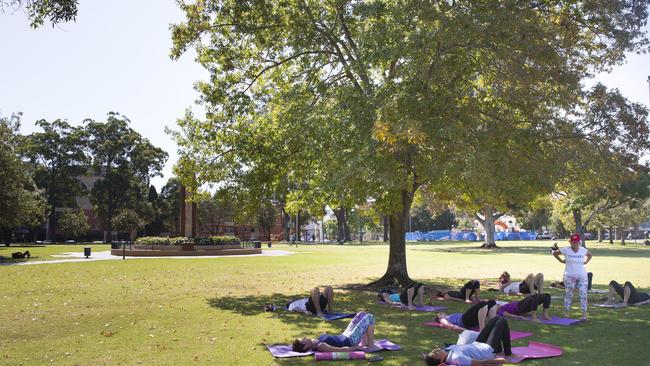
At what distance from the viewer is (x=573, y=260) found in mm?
11508

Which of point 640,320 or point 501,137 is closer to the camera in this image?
point 640,320

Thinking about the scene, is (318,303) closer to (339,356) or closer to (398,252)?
(339,356)

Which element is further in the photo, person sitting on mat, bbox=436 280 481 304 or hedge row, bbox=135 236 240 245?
hedge row, bbox=135 236 240 245

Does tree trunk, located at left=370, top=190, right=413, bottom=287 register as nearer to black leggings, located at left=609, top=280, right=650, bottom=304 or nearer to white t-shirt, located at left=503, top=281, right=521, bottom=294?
white t-shirt, located at left=503, top=281, right=521, bottom=294

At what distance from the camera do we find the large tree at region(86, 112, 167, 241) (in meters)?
72.9

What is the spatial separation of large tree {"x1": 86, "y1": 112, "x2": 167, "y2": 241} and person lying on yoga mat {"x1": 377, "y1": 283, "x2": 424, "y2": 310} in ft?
218

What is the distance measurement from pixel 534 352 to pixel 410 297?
5.17 m

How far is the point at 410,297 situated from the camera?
13.4 metres

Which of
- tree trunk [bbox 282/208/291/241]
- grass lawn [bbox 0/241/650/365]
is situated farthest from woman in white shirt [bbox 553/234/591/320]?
tree trunk [bbox 282/208/291/241]

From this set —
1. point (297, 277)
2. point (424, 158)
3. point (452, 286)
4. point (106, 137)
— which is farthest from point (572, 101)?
point (106, 137)

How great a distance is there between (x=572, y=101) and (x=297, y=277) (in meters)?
12.8

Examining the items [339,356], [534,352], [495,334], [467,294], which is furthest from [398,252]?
[495,334]

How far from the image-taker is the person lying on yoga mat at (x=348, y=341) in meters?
8.12

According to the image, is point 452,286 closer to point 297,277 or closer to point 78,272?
point 297,277
